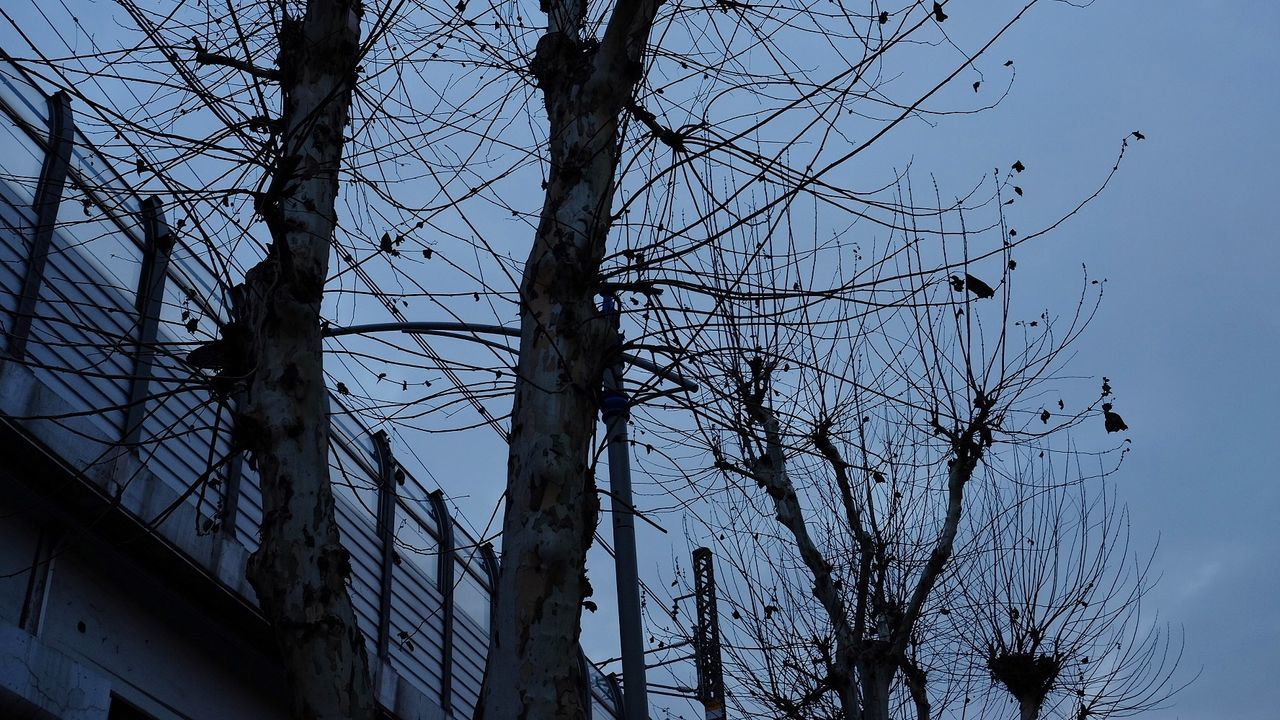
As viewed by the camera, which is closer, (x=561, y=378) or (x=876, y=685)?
(x=561, y=378)

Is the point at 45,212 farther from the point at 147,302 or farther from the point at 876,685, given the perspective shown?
the point at 876,685

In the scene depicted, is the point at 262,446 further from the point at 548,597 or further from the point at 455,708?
the point at 455,708

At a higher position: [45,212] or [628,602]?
[45,212]

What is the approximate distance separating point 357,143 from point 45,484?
2555mm

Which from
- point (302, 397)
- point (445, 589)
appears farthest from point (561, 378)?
point (445, 589)

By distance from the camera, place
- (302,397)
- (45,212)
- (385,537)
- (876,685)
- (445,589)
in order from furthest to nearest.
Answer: (445,589) → (385,537) → (876,685) → (45,212) → (302,397)

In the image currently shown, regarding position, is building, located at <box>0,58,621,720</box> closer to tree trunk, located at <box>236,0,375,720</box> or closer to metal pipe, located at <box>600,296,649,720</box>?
tree trunk, located at <box>236,0,375,720</box>

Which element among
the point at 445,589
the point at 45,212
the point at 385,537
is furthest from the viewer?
the point at 445,589

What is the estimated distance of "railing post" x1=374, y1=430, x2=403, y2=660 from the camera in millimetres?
9484

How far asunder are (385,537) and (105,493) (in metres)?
3.73

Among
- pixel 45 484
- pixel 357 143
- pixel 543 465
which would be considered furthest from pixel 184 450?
pixel 543 465

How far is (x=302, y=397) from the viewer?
156 inches

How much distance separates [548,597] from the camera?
3.67 metres

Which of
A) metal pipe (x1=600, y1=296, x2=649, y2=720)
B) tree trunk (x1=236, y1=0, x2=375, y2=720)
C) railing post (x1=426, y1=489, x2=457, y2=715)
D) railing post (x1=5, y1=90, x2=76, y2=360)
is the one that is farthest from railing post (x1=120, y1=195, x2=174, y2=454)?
railing post (x1=426, y1=489, x2=457, y2=715)
